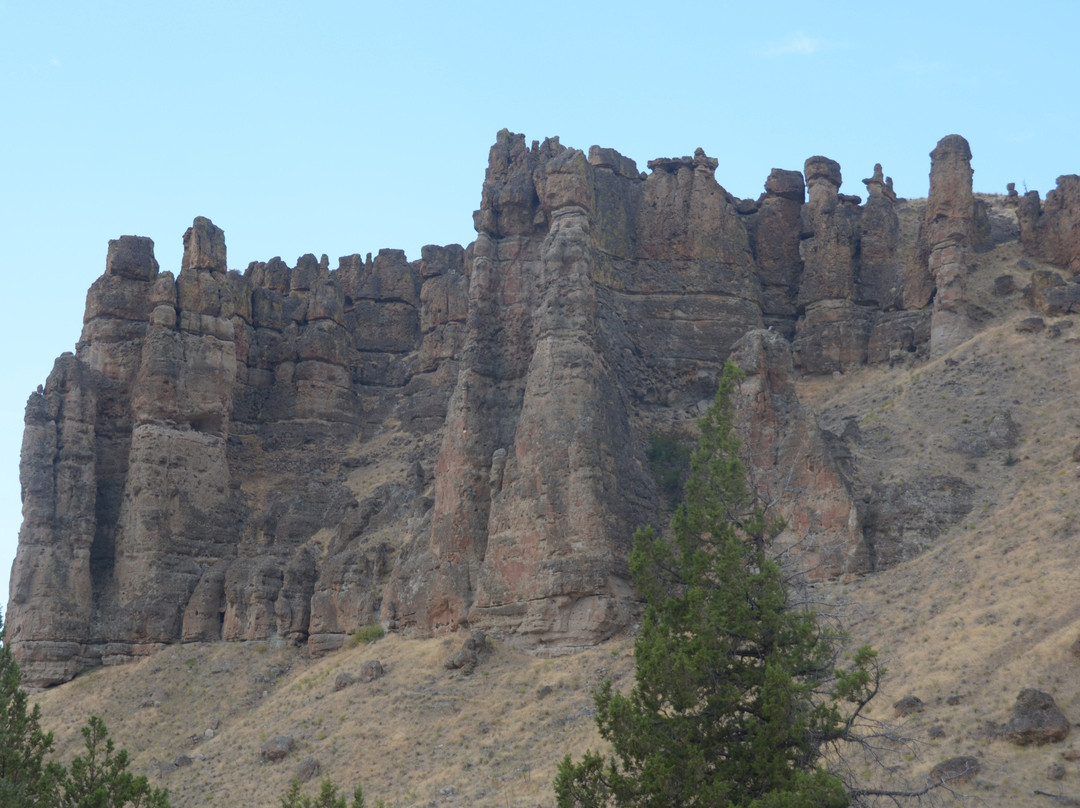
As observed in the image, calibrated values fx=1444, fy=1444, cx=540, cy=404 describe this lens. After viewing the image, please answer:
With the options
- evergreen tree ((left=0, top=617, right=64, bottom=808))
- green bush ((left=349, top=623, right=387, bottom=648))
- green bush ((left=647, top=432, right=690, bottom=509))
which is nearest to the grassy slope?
green bush ((left=349, top=623, right=387, bottom=648))

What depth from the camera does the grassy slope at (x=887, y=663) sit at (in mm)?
41844

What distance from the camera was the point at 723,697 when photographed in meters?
31.8

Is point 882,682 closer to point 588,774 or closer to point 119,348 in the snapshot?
point 588,774

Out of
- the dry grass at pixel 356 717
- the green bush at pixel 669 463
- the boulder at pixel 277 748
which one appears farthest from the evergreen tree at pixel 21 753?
the green bush at pixel 669 463

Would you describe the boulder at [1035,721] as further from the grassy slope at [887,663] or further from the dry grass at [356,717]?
the dry grass at [356,717]

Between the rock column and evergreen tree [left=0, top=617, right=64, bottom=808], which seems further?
the rock column

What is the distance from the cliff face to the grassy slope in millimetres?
2190

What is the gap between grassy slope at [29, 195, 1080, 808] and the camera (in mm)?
41844

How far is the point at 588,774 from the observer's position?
32.6 metres

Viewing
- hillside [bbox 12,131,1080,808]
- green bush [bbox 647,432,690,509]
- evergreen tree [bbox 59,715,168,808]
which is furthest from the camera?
green bush [bbox 647,432,690,509]

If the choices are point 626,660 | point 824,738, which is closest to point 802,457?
point 626,660

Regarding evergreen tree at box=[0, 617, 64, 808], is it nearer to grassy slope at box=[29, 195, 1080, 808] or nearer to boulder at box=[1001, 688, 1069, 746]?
grassy slope at box=[29, 195, 1080, 808]

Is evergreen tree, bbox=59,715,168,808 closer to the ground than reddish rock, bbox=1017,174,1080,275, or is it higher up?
closer to the ground

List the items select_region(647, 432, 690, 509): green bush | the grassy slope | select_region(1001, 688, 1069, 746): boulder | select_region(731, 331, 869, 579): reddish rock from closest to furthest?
select_region(1001, 688, 1069, 746): boulder → the grassy slope → select_region(731, 331, 869, 579): reddish rock → select_region(647, 432, 690, 509): green bush
